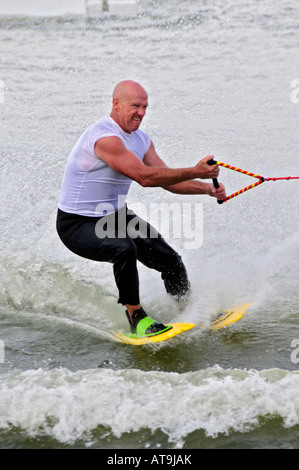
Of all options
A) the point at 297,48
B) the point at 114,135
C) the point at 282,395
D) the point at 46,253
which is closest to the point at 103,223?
the point at 114,135

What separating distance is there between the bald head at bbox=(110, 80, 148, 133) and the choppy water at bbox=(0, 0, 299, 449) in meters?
1.56

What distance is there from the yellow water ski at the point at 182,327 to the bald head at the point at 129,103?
142 cm

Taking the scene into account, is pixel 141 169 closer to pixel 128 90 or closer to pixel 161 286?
pixel 128 90

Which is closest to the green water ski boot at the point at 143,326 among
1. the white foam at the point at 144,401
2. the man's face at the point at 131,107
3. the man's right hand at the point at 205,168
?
the white foam at the point at 144,401

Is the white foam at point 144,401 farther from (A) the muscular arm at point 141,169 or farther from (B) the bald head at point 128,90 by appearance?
(B) the bald head at point 128,90

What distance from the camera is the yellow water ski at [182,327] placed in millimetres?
4359

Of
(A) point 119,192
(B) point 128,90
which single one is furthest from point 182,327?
(B) point 128,90

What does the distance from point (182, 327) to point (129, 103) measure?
1572mm

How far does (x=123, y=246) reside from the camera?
165 inches

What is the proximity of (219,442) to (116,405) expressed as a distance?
0.65 m

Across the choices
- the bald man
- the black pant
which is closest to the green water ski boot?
the bald man

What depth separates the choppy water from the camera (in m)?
3.49
